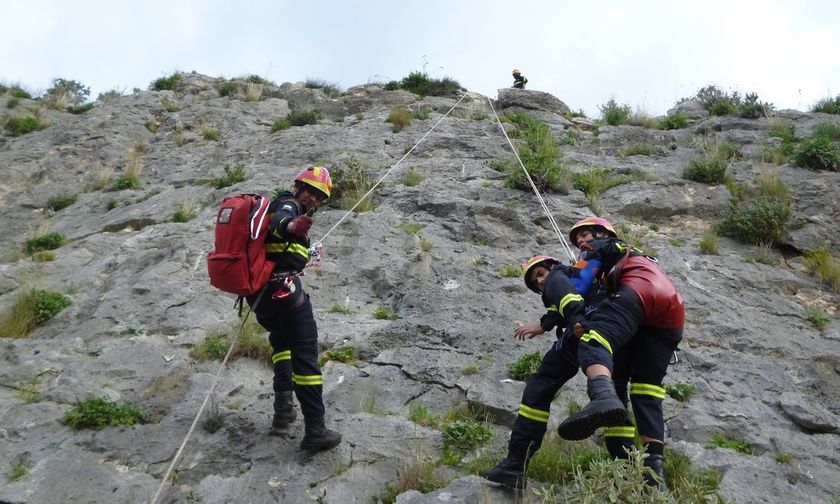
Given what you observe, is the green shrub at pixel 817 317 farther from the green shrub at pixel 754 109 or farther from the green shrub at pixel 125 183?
the green shrub at pixel 125 183

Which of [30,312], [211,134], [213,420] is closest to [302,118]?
[211,134]

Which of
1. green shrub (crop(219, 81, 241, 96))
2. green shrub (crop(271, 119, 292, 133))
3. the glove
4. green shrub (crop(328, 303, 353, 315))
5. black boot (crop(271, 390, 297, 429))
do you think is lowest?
black boot (crop(271, 390, 297, 429))

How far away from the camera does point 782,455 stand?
194 inches

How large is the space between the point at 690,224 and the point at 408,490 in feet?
21.0

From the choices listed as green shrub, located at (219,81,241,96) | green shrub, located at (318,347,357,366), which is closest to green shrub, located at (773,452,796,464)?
green shrub, located at (318,347,357,366)

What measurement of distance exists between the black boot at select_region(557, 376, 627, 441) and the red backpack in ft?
7.77

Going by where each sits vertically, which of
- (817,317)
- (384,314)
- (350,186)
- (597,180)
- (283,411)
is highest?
(350,186)

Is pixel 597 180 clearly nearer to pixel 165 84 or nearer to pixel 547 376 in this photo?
pixel 547 376

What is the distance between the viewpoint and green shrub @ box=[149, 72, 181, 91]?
17108 millimetres

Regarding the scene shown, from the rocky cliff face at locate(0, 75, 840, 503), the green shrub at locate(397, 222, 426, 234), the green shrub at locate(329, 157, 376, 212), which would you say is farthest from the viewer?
the green shrub at locate(329, 157, 376, 212)

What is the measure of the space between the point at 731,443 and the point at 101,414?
490cm

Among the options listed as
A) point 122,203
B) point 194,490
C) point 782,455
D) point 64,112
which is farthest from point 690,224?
point 64,112

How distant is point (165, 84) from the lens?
17.2m

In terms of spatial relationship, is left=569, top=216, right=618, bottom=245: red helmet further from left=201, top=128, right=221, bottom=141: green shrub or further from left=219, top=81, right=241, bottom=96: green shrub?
left=219, top=81, right=241, bottom=96: green shrub
